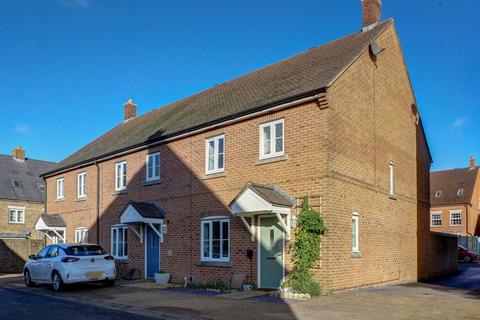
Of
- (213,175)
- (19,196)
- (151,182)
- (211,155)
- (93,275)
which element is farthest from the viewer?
(19,196)

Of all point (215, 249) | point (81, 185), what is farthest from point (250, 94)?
point (81, 185)

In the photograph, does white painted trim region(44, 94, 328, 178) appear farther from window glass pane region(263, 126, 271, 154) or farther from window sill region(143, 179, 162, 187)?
window sill region(143, 179, 162, 187)

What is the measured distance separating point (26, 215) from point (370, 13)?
37990 mm

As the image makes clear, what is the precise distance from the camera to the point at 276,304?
473 inches

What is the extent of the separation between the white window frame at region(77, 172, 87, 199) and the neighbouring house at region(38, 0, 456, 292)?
4.71 ft

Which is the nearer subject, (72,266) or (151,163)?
(72,266)

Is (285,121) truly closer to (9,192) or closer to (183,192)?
(183,192)

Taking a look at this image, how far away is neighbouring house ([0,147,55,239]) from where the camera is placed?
1734 inches

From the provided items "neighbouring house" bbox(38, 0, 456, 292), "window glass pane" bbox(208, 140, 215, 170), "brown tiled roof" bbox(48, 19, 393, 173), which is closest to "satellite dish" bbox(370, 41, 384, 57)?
"neighbouring house" bbox(38, 0, 456, 292)

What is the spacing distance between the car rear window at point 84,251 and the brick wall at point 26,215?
31.3 metres

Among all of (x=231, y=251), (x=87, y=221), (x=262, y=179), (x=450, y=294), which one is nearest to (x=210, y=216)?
(x=231, y=251)

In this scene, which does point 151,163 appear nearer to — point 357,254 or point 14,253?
point 357,254

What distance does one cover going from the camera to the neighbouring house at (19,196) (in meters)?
44.0

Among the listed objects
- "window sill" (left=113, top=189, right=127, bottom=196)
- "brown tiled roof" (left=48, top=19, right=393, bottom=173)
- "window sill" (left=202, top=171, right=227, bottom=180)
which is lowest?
"window sill" (left=113, top=189, right=127, bottom=196)
